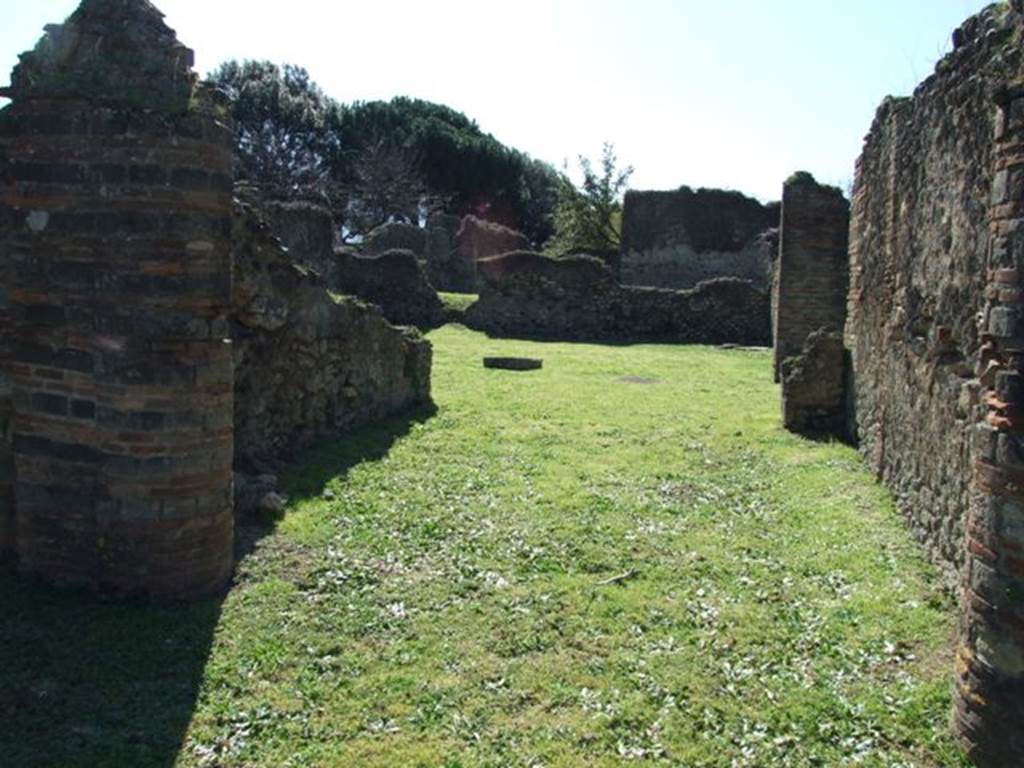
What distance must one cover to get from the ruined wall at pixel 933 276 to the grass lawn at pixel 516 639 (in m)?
0.48

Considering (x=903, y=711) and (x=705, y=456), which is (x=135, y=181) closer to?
(x=903, y=711)

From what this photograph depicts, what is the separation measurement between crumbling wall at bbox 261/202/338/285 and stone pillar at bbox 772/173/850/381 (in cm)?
1013

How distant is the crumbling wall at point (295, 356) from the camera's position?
7902mm

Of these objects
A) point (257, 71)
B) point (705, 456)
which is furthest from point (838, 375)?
point (257, 71)

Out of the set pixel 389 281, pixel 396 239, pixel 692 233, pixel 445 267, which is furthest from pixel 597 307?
pixel 396 239

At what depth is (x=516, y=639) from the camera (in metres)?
5.07

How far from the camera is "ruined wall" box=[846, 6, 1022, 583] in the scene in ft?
17.9

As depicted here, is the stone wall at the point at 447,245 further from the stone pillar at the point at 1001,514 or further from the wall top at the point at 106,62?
the stone pillar at the point at 1001,514

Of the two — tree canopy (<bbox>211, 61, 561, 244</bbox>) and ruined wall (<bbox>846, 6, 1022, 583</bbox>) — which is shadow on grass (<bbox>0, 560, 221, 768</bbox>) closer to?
ruined wall (<bbox>846, 6, 1022, 583</bbox>)

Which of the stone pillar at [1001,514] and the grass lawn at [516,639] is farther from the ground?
the stone pillar at [1001,514]

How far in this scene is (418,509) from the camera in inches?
290

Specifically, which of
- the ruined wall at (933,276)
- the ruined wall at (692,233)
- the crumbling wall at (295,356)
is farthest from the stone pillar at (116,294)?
the ruined wall at (692,233)

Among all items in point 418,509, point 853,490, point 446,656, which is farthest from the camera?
point 853,490

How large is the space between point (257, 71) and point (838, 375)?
152 feet
